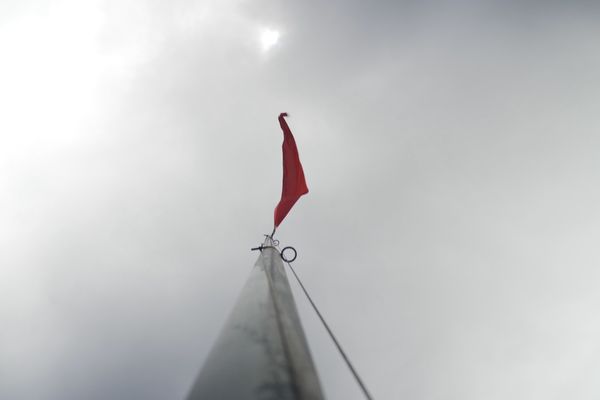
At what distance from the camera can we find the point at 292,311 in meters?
4.36

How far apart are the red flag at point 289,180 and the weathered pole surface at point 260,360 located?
6.35 m

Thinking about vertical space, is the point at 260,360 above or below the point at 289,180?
below

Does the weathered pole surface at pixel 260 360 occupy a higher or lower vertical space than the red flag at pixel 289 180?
lower

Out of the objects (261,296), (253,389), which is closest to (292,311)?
(261,296)

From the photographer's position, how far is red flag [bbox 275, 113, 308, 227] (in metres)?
10.6

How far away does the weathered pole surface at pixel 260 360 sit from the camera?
2.60 meters

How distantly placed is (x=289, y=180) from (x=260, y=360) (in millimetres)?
8346

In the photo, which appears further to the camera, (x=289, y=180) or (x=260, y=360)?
(x=289, y=180)

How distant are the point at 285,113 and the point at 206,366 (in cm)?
940

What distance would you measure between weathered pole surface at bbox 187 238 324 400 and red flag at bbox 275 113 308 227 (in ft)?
20.8

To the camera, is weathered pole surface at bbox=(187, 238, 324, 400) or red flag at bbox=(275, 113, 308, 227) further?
red flag at bbox=(275, 113, 308, 227)

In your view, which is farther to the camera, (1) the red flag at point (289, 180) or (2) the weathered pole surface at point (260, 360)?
(1) the red flag at point (289, 180)

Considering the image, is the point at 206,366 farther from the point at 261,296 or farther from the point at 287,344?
the point at 261,296

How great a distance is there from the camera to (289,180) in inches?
434
